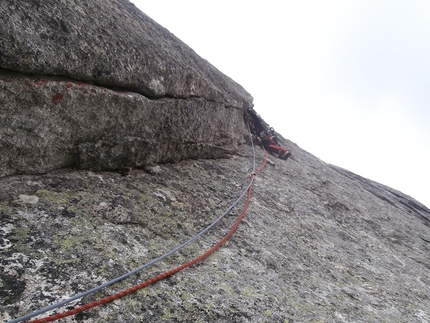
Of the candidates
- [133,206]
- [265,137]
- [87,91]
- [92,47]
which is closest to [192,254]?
[133,206]

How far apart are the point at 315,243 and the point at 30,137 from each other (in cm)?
A: 442

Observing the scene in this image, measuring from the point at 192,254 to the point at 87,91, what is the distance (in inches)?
90.0

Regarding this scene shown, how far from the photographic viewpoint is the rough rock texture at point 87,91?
2945mm

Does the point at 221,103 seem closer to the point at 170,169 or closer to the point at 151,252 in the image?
the point at 170,169

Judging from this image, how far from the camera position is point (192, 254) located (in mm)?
3201

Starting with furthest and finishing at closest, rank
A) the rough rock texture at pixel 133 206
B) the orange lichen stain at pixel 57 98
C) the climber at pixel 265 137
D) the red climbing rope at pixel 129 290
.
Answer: the climber at pixel 265 137 < the orange lichen stain at pixel 57 98 < the rough rock texture at pixel 133 206 < the red climbing rope at pixel 129 290

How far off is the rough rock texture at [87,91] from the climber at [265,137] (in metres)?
4.18

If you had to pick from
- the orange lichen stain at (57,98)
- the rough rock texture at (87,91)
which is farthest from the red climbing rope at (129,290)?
the orange lichen stain at (57,98)

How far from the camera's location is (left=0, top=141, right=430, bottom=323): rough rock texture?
7.44ft

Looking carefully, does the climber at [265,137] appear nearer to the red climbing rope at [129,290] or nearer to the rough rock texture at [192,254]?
the rough rock texture at [192,254]

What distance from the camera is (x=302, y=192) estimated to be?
7.20 m

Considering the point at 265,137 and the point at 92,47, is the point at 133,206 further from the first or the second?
the point at 265,137

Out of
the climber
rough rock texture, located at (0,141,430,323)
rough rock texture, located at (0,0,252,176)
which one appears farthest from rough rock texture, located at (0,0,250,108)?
the climber

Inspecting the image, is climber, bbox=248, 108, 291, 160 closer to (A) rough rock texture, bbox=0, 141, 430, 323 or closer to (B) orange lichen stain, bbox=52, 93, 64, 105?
(A) rough rock texture, bbox=0, 141, 430, 323
